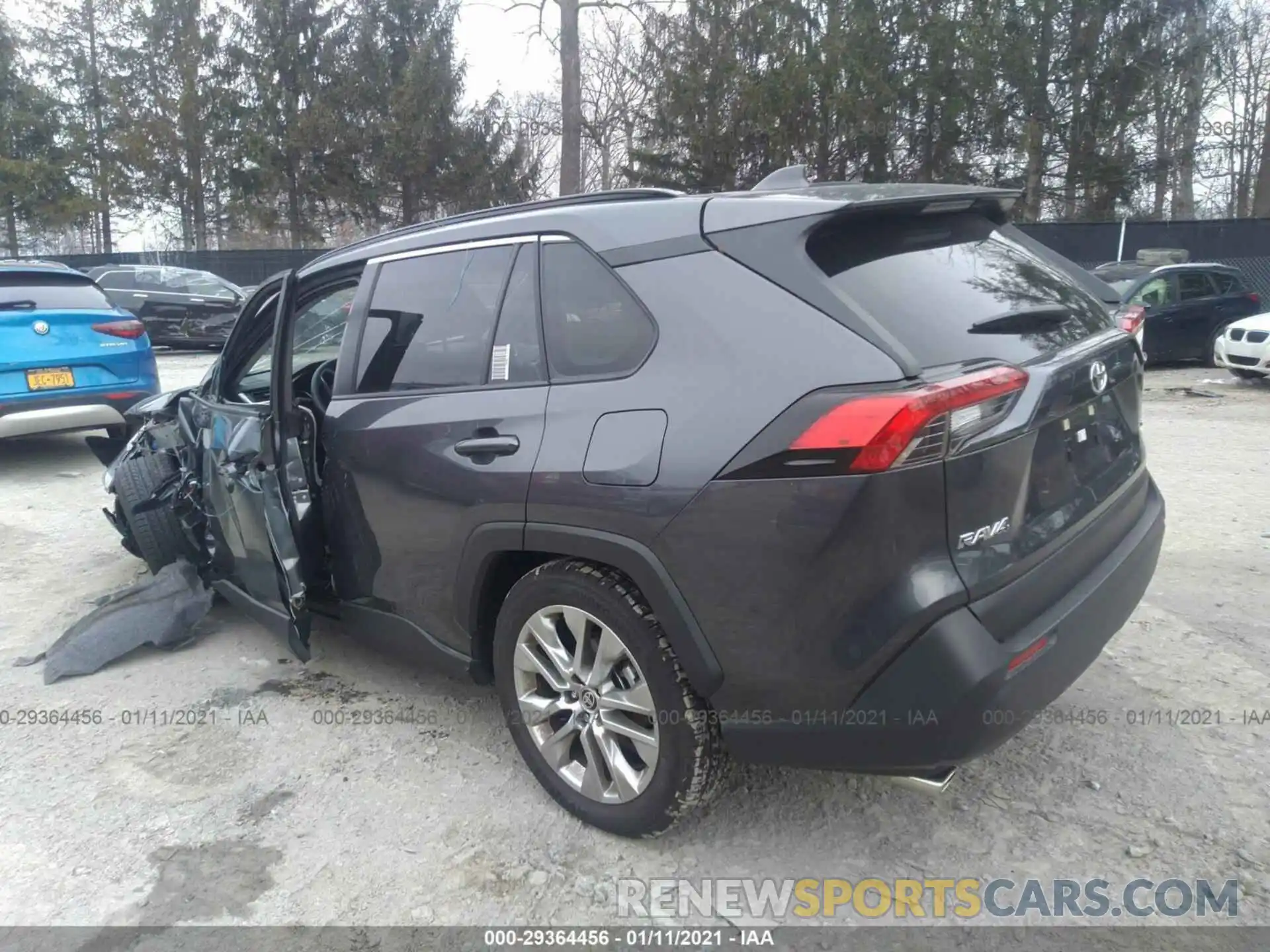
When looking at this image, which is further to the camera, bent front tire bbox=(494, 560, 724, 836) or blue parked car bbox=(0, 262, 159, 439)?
blue parked car bbox=(0, 262, 159, 439)

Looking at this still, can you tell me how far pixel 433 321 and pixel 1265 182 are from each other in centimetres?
2753

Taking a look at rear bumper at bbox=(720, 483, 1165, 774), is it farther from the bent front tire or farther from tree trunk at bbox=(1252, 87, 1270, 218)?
tree trunk at bbox=(1252, 87, 1270, 218)

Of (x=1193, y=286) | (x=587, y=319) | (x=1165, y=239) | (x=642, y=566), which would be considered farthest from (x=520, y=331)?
(x=1165, y=239)

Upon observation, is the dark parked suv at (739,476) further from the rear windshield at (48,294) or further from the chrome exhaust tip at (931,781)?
the rear windshield at (48,294)

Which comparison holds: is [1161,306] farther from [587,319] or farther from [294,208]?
[294,208]

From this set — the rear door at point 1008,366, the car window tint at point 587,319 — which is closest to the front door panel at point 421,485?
the car window tint at point 587,319

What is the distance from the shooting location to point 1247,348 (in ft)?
39.0

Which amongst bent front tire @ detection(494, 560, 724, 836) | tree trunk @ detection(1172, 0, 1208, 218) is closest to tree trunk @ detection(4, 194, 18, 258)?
tree trunk @ detection(1172, 0, 1208, 218)

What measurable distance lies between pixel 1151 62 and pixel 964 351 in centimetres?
2624

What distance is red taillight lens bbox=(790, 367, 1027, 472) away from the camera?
86.4 inches

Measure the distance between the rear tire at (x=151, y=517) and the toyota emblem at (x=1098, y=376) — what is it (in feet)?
13.4

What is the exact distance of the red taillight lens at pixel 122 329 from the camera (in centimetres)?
787

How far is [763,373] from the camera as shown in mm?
2389

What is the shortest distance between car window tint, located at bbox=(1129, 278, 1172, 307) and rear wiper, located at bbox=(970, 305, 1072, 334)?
12704 millimetres
